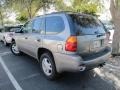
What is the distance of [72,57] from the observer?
435 centimetres

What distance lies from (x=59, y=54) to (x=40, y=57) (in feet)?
3.80

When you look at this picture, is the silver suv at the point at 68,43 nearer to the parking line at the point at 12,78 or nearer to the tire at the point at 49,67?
the tire at the point at 49,67

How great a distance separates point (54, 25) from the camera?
198 inches

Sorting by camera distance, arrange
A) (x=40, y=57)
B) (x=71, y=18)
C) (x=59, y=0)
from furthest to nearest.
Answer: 1. (x=59, y=0)
2. (x=40, y=57)
3. (x=71, y=18)

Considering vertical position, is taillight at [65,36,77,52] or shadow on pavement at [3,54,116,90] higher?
taillight at [65,36,77,52]

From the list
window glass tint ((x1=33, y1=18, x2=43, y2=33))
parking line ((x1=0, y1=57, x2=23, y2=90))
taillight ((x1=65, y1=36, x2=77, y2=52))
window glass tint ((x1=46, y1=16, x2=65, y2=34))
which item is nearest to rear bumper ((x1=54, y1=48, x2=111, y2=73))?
taillight ((x1=65, y1=36, x2=77, y2=52))

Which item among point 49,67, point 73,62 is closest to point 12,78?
point 49,67

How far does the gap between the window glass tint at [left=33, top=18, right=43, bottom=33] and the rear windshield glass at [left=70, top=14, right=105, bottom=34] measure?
1.28 metres

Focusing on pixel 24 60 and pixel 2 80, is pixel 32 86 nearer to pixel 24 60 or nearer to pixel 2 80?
pixel 2 80

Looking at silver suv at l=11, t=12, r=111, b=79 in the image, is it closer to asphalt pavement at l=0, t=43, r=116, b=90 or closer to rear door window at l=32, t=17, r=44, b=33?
rear door window at l=32, t=17, r=44, b=33

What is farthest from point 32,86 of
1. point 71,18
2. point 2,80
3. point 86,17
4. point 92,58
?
point 86,17

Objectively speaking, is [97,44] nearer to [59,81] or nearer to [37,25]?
[59,81]

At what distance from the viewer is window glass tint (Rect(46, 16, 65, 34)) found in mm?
4768

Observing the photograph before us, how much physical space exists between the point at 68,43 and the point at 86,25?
818 millimetres
